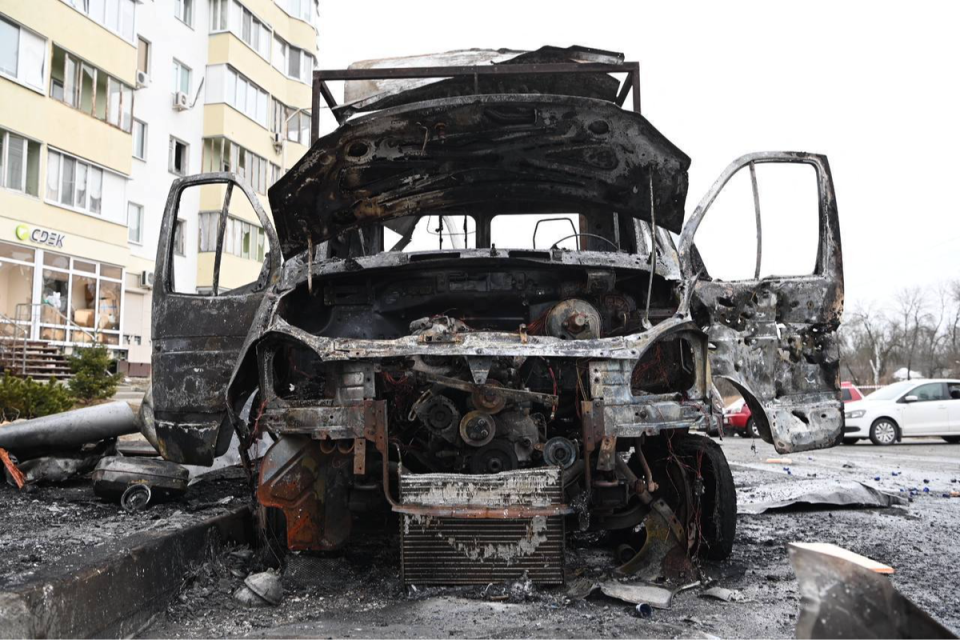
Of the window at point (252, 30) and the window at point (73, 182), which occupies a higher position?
the window at point (252, 30)

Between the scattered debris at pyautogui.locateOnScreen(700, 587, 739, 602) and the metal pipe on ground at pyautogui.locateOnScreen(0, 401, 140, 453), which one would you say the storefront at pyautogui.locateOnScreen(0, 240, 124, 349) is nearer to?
the metal pipe on ground at pyautogui.locateOnScreen(0, 401, 140, 453)

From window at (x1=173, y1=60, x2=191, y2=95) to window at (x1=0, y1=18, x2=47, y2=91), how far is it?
654 centimetres

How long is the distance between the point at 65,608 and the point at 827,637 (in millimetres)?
2355

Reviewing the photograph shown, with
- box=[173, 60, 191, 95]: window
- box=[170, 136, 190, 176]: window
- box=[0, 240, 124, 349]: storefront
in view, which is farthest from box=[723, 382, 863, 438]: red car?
box=[173, 60, 191, 95]: window

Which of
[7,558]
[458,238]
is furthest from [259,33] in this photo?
[7,558]

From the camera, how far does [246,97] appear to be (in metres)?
26.2

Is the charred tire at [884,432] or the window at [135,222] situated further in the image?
the window at [135,222]

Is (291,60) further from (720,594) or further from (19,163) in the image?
(720,594)

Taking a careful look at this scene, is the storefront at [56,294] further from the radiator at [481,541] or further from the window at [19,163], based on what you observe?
the radiator at [481,541]

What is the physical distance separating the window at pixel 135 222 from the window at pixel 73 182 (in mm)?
2680

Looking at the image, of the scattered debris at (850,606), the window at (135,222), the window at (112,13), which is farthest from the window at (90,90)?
the scattered debris at (850,606)

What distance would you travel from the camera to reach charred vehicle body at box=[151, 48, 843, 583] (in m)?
→ 3.28

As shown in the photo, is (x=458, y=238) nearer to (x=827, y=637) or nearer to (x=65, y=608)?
(x=65, y=608)

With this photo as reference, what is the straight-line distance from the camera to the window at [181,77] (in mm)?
24125
